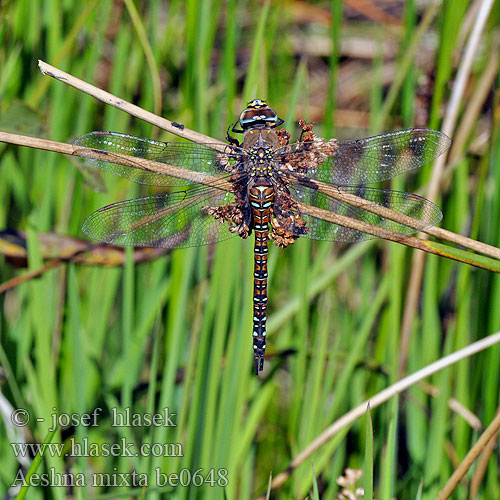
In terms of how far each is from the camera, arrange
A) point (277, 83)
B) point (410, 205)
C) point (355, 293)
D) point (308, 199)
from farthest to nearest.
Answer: point (355, 293) → point (277, 83) → point (308, 199) → point (410, 205)

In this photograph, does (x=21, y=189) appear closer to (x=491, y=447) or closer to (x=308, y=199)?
(x=308, y=199)

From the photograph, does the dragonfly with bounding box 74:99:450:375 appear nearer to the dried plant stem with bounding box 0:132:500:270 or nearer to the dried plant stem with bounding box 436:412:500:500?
the dried plant stem with bounding box 0:132:500:270

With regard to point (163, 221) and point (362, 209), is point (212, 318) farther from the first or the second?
point (362, 209)

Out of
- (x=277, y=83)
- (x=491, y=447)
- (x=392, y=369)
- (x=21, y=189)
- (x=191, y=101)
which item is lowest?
(x=491, y=447)

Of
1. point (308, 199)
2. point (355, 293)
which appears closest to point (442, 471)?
point (308, 199)

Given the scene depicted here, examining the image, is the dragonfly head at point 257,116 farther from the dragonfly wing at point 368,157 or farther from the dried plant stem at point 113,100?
the dried plant stem at point 113,100

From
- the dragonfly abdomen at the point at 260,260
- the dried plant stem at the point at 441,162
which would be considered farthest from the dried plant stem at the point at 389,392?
the dried plant stem at the point at 441,162

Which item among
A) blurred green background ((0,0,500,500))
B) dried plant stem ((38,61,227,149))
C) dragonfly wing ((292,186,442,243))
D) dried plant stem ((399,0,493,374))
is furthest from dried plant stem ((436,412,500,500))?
dried plant stem ((38,61,227,149))

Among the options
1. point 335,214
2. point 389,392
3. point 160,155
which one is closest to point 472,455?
point 389,392
